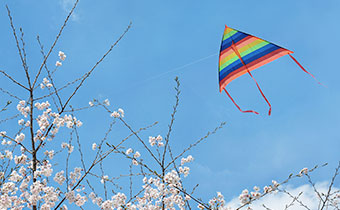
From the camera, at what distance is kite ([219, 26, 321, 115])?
6348 millimetres

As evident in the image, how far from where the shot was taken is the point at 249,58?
21.2ft

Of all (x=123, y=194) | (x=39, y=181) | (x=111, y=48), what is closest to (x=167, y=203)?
(x=123, y=194)

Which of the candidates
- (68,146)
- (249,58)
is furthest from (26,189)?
(249,58)

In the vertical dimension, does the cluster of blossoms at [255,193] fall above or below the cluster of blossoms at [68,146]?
below

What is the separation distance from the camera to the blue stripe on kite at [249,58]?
6383 mm

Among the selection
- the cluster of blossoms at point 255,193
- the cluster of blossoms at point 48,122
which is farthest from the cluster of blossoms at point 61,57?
the cluster of blossoms at point 255,193

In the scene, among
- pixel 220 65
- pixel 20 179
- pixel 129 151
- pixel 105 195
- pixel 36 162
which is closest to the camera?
pixel 36 162

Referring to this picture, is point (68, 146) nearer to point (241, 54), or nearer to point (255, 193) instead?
point (255, 193)

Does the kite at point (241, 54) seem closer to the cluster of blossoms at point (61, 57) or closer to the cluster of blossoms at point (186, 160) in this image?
the cluster of blossoms at point (186, 160)

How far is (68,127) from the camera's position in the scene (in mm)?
4090

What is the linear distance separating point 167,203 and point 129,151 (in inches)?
35.3

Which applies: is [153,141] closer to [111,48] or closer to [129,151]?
[129,151]

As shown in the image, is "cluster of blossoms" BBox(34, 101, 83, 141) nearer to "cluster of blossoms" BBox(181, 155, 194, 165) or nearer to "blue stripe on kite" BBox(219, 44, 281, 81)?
"cluster of blossoms" BBox(181, 155, 194, 165)

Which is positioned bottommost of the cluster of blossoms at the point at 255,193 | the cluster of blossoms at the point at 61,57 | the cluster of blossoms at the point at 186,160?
the cluster of blossoms at the point at 255,193
